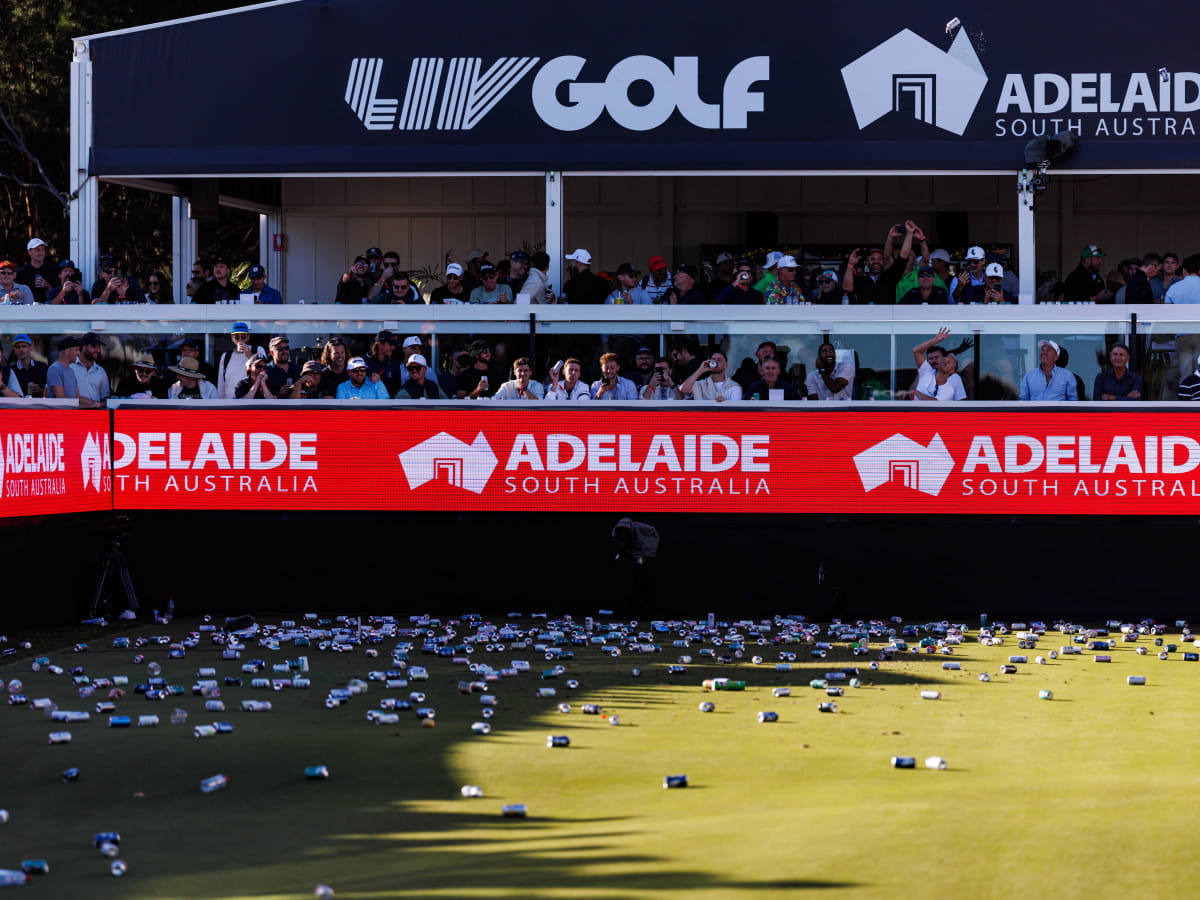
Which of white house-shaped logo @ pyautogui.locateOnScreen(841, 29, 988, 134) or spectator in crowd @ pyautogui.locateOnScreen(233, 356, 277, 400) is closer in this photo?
spectator in crowd @ pyautogui.locateOnScreen(233, 356, 277, 400)

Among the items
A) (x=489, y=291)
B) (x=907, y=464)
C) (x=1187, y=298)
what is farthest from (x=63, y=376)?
(x=1187, y=298)

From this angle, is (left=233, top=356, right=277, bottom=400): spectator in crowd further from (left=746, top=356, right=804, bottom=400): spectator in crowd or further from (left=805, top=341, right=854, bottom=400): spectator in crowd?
(left=805, top=341, right=854, bottom=400): spectator in crowd

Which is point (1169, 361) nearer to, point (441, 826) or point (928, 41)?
point (928, 41)

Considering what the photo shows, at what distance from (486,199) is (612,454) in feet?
30.8

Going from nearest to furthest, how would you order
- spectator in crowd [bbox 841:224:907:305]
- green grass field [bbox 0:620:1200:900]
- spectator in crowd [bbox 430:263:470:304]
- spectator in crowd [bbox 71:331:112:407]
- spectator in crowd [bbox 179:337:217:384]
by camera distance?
green grass field [bbox 0:620:1200:900] < spectator in crowd [bbox 71:331:112:407] < spectator in crowd [bbox 179:337:217:384] < spectator in crowd [bbox 841:224:907:305] < spectator in crowd [bbox 430:263:470:304]

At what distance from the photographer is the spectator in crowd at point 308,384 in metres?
15.0

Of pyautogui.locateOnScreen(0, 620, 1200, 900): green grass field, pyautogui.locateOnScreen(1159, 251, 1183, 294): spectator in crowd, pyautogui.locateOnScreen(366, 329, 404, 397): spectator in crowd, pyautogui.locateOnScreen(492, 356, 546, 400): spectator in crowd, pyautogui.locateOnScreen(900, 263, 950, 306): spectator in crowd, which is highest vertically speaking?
pyautogui.locateOnScreen(1159, 251, 1183, 294): spectator in crowd

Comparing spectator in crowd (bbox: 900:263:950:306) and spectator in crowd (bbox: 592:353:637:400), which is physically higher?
spectator in crowd (bbox: 900:263:950:306)

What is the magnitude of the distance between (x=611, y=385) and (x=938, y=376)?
3.01 meters

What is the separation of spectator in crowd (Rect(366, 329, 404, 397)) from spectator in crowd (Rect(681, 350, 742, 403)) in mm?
2719

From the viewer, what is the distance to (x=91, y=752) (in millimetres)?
7820

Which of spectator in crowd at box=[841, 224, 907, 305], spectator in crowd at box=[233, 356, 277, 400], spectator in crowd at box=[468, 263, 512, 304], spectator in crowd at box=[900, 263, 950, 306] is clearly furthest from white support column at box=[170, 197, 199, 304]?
spectator in crowd at box=[900, 263, 950, 306]

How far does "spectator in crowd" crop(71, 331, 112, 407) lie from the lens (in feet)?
51.8

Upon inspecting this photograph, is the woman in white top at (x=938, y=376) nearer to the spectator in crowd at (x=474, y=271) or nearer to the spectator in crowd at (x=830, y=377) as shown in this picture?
the spectator in crowd at (x=830, y=377)
